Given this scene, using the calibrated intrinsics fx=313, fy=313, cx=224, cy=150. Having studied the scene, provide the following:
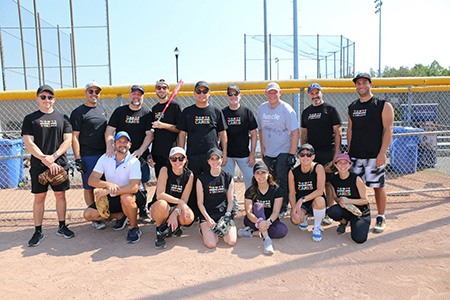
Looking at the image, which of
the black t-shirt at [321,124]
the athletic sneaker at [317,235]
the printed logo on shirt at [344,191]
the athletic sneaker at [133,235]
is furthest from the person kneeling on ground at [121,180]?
the printed logo on shirt at [344,191]

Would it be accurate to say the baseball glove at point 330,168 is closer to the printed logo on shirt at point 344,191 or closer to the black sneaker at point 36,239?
the printed logo on shirt at point 344,191

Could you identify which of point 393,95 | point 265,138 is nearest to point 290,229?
point 265,138

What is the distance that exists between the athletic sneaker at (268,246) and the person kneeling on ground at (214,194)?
0.43 meters

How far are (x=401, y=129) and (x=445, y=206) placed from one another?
11.6 feet

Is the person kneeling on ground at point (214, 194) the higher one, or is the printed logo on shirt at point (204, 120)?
the printed logo on shirt at point (204, 120)

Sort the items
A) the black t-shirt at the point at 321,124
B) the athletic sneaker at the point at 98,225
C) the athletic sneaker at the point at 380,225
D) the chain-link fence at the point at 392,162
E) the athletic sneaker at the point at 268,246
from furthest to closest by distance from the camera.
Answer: the chain-link fence at the point at 392,162 → the athletic sneaker at the point at 98,225 → the black t-shirt at the point at 321,124 → the athletic sneaker at the point at 380,225 → the athletic sneaker at the point at 268,246

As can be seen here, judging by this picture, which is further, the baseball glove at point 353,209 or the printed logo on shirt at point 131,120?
the printed logo on shirt at point 131,120

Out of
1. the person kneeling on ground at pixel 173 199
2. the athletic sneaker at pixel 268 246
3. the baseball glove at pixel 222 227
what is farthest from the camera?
the person kneeling on ground at pixel 173 199

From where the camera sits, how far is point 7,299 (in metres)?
2.79

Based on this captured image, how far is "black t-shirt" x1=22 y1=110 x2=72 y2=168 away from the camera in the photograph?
12.8 ft

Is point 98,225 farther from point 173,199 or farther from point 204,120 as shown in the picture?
point 204,120

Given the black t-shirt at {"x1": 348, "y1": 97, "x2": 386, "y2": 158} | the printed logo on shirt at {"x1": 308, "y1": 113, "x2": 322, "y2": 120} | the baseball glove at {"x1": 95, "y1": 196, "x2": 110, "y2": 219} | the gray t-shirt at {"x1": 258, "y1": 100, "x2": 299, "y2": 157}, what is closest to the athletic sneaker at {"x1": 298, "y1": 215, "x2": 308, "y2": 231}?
the gray t-shirt at {"x1": 258, "y1": 100, "x2": 299, "y2": 157}

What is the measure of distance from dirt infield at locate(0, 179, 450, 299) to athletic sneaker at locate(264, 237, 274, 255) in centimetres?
8

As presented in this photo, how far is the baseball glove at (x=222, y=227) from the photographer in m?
3.76
